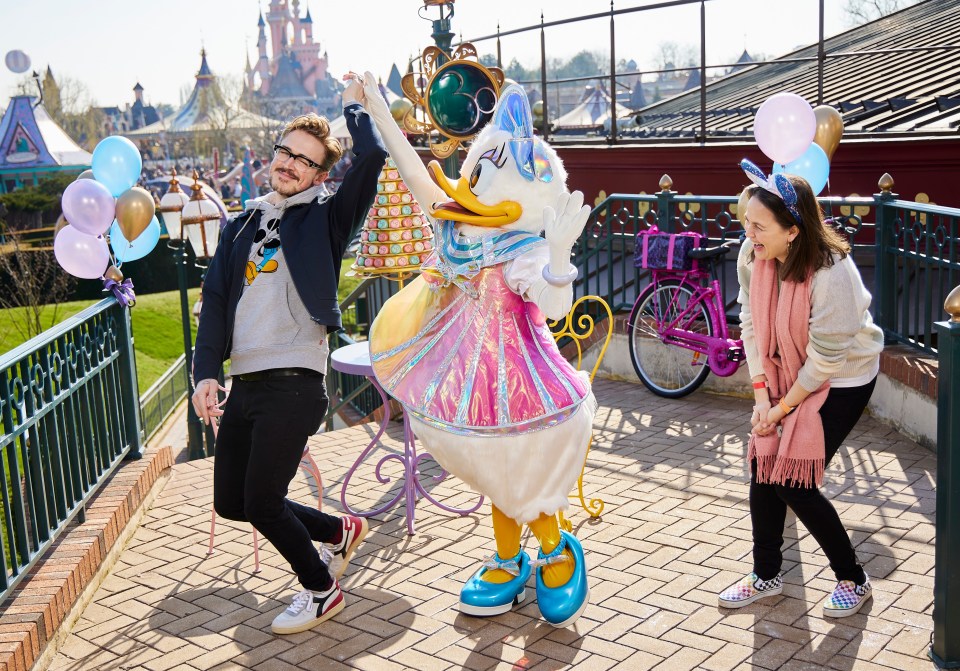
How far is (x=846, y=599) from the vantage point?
139 inches

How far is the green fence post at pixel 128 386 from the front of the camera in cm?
504

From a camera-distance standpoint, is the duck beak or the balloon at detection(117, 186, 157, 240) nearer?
the duck beak

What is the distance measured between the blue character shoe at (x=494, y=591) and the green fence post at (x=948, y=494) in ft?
4.92

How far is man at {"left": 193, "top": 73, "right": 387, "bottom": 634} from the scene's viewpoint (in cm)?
343

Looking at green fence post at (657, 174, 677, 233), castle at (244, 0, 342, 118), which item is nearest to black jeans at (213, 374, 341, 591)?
green fence post at (657, 174, 677, 233)

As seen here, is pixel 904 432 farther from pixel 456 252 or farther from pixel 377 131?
pixel 377 131

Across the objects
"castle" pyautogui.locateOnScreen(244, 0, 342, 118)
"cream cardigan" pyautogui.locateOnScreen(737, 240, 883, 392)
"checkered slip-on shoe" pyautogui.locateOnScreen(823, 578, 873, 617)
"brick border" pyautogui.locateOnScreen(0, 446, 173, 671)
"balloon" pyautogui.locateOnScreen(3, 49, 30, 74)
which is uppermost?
"castle" pyautogui.locateOnScreen(244, 0, 342, 118)

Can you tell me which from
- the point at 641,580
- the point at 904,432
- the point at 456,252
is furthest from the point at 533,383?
the point at 904,432

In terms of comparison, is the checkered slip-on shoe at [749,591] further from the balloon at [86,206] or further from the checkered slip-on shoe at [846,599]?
the balloon at [86,206]

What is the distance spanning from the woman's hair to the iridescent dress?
2.80ft

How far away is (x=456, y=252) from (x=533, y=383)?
0.61 metres

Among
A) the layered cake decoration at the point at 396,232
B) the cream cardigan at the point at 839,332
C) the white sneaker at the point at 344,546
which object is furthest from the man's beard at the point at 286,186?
the cream cardigan at the point at 839,332

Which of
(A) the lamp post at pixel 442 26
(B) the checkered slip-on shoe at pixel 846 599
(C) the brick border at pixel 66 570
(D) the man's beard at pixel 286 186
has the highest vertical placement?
(A) the lamp post at pixel 442 26

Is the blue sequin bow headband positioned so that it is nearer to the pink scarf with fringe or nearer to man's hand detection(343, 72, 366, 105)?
the pink scarf with fringe
